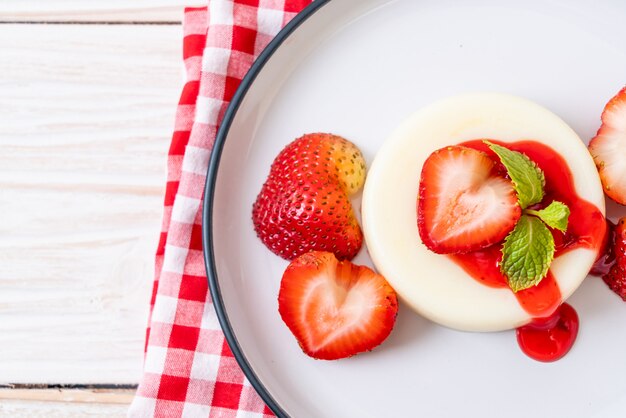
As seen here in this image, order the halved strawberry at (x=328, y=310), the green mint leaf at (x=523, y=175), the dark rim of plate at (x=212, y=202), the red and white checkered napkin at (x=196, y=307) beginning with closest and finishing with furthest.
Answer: the green mint leaf at (x=523, y=175) → the halved strawberry at (x=328, y=310) → the dark rim of plate at (x=212, y=202) → the red and white checkered napkin at (x=196, y=307)

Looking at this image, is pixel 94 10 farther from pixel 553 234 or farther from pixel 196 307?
pixel 553 234

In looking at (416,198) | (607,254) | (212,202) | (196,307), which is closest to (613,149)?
(607,254)

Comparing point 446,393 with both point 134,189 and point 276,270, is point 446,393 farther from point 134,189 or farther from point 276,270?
point 134,189

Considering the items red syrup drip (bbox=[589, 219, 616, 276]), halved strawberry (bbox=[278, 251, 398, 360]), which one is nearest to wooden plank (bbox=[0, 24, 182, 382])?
halved strawberry (bbox=[278, 251, 398, 360])

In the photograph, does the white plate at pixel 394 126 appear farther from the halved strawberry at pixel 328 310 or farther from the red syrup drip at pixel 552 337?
the halved strawberry at pixel 328 310

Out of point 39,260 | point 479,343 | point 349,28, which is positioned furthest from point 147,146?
point 479,343

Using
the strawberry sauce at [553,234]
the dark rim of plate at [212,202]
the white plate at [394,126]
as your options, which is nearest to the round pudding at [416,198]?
the strawberry sauce at [553,234]

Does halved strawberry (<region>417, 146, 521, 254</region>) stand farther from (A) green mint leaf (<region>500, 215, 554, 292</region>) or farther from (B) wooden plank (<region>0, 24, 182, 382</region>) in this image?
(B) wooden plank (<region>0, 24, 182, 382</region>)
